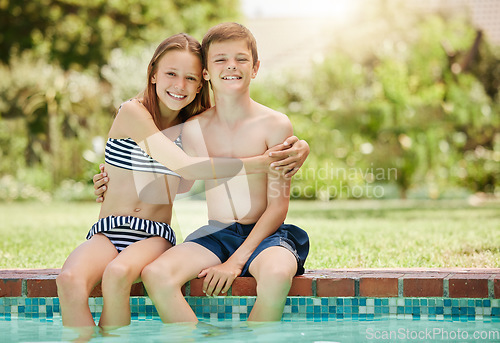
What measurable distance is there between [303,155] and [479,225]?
4083mm

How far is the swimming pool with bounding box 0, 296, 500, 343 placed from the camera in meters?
2.63

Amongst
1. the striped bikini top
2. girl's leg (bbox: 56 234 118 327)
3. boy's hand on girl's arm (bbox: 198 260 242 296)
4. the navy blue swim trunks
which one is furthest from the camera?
the striped bikini top

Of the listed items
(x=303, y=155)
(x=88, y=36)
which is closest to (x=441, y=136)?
(x=303, y=155)

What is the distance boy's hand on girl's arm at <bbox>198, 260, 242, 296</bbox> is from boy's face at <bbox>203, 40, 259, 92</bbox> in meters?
0.97

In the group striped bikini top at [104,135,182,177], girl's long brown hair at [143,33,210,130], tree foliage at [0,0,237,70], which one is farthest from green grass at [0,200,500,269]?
tree foliage at [0,0,237,70]

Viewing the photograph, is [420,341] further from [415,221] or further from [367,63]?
[367,63]

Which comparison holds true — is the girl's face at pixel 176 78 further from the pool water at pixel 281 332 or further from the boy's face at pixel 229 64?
Result: the pool water at pixel 281 332

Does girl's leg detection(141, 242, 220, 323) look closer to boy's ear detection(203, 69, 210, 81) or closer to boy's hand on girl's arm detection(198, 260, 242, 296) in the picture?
boy's hand on girl's arm detection(198, 260, 242, 296)

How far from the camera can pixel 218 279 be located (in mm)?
2828

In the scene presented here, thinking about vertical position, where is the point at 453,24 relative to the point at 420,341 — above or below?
above

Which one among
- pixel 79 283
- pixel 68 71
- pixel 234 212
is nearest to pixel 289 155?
pixel 234 212

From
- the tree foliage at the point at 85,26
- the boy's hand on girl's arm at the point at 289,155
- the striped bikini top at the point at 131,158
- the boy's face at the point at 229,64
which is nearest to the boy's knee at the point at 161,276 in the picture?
the striped bikini top at the point at 131,158

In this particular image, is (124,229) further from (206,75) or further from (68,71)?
(68,71)

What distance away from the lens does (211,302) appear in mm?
3006
